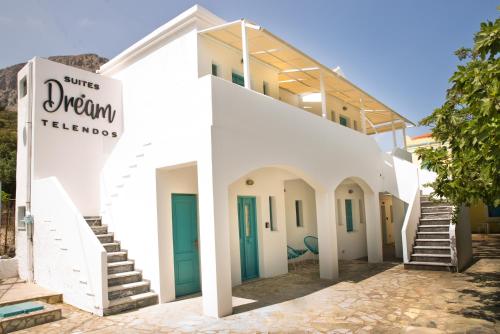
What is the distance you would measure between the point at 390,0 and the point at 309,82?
4.09 m

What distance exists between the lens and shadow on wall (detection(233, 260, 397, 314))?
25.8ft

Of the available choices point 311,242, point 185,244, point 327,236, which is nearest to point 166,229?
point 185,244

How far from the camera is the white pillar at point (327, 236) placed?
391 inches

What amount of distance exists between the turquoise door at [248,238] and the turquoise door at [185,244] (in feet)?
5.32

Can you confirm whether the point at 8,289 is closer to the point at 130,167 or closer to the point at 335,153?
the point at 130,167

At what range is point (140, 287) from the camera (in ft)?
25.3

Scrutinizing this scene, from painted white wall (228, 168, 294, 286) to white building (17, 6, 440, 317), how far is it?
0.15 ft

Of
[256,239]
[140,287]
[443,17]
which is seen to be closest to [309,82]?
[443,17]

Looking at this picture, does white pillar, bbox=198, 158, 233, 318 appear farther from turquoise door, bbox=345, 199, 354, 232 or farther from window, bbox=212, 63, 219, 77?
turquoise door, bbox=345, 199, 354, 232

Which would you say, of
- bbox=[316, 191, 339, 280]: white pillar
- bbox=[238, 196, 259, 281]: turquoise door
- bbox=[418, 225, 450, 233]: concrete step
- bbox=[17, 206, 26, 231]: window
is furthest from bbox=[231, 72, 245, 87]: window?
bbox=[418, 225, 450, 233]: concrete step

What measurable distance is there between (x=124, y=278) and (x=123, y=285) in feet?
0.55

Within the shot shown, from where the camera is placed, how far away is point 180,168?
27.9ft

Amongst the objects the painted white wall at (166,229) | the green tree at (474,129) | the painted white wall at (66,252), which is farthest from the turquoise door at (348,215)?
the painted white wall at (66,252)

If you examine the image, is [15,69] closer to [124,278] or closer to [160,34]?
[160,34]
